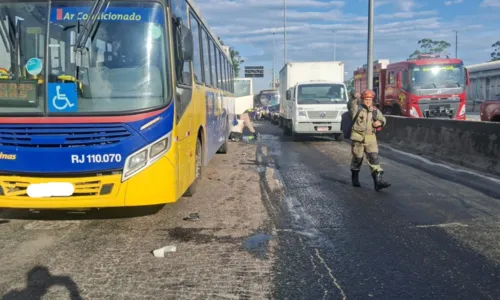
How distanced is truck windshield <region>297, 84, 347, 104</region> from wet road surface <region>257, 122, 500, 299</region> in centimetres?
801

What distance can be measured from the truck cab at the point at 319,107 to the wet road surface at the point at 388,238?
24.5 ft

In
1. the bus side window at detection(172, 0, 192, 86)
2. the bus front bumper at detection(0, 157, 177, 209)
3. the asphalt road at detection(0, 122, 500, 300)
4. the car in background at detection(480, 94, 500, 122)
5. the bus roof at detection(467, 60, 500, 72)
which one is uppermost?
the bus roof at detection(467, 60, 500, 72)

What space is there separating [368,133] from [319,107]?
8.90m

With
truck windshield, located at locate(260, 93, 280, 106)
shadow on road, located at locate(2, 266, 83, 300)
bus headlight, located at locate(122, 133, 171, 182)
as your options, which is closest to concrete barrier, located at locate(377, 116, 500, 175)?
bus headlight, located at locate(122, 133, 171, 182)

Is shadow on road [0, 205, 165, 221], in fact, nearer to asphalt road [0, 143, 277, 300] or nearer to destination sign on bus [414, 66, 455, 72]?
asphalt road [0, 143, 277, 300]

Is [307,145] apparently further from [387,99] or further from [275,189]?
[387,99]

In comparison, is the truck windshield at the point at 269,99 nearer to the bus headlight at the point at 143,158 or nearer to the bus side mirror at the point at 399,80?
the bus side mirror at the point at 399,80

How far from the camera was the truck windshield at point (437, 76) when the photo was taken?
21812mm

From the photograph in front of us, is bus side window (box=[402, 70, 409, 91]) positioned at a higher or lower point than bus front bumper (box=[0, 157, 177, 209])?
higher

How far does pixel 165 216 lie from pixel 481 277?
3.91 m

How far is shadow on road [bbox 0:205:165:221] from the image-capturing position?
21.0 feet

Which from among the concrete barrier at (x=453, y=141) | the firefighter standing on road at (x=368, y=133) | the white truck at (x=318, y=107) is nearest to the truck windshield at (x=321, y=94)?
the white truck at (x=318, y=107)

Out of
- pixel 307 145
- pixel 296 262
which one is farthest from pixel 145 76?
pixel 307 145

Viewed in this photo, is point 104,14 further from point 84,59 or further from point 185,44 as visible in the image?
point 185,44
